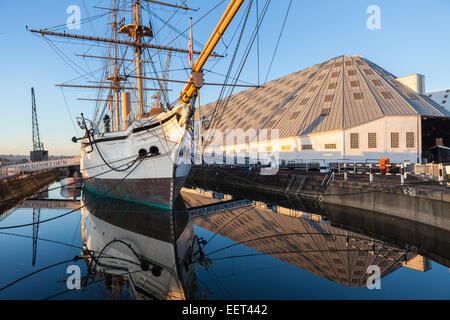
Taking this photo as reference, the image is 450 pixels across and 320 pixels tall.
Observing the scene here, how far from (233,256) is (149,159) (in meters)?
9.09

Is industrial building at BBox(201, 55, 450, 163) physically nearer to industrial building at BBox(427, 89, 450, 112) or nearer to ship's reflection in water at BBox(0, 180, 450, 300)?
A: ship's reflection in water at BBox(0, 180, 450, 300)

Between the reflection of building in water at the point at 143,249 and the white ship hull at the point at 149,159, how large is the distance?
57.2 inches

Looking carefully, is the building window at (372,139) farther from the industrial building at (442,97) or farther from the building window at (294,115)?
the industrial building at (442,97)

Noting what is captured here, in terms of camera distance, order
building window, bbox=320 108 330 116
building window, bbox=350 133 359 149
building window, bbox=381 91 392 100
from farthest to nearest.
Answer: building window, bbox=320 108 330 116
building window, bbox=381 91 392 100
building window, bbox=350 133 359 149

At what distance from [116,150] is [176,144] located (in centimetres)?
558

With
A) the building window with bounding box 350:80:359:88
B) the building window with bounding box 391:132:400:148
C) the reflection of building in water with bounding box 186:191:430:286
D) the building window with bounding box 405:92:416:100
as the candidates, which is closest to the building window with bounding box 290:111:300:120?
the building window with bounding box 350:80:359:88

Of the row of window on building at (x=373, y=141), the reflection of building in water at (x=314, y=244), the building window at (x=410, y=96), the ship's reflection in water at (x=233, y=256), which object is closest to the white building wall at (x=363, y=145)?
the row of window on building at (x=373, y=141)

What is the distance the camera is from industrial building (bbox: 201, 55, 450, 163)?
2758 centimetres

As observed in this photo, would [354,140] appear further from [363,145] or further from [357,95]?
[357,95]

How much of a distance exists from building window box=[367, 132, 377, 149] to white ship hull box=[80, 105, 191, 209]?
20886mm

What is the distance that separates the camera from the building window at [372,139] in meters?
28.1

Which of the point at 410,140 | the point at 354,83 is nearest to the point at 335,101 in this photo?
the point at 354,83
